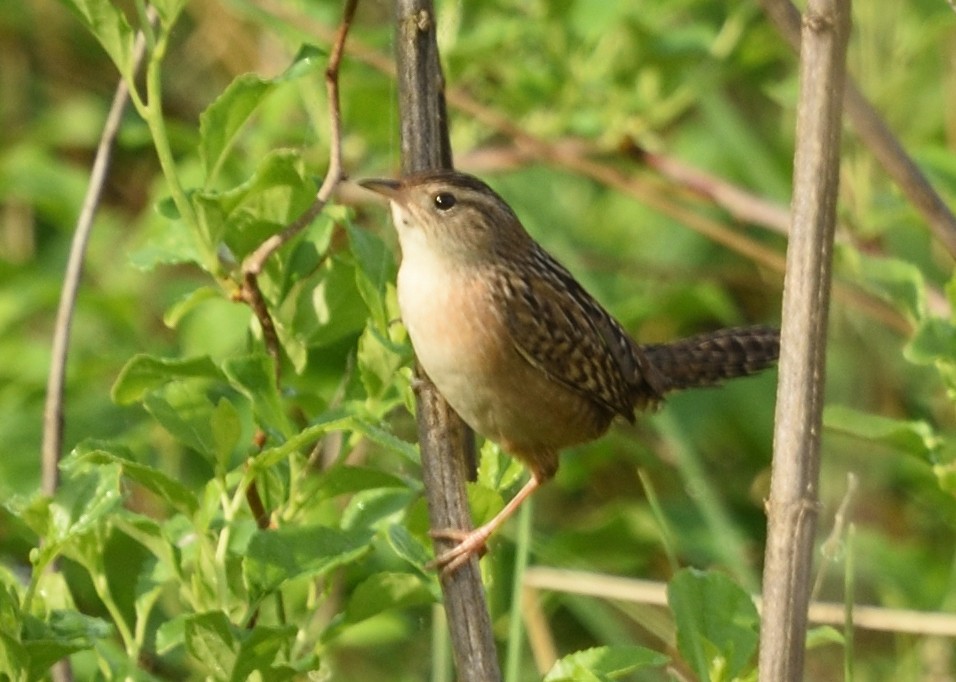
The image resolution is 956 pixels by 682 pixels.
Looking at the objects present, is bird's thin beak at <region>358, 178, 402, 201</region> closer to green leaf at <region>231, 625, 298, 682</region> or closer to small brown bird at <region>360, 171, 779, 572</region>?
small brown bird at <region>360, 171, 779, 572</region>

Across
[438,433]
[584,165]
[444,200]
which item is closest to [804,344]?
[438,433]

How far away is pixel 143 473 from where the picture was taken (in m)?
1.96

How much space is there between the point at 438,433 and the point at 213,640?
46cm

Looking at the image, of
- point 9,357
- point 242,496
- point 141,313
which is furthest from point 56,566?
point 141,313

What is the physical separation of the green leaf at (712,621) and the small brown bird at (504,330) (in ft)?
2.04

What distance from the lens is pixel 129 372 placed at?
2.05 metres

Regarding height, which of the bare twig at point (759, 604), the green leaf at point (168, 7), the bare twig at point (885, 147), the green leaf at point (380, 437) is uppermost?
the green leaf at point (168, 7)

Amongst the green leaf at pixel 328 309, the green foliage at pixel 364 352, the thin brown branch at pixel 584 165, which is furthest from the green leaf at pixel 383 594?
the thin brown branch at pixel 584 165

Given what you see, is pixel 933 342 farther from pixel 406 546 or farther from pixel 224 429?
pixel 224 429

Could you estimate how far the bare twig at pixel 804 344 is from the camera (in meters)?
1.71

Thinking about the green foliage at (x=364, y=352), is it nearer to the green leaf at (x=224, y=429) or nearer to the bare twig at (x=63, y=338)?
the green leaf at (x=224, y=429)

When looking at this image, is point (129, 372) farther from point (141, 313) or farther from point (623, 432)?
point (623, 432)

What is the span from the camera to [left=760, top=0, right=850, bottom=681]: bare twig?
171 centimetres

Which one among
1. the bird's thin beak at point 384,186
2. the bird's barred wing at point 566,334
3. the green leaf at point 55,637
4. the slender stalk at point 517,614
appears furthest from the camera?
the bird's barred wing at point 566,334
